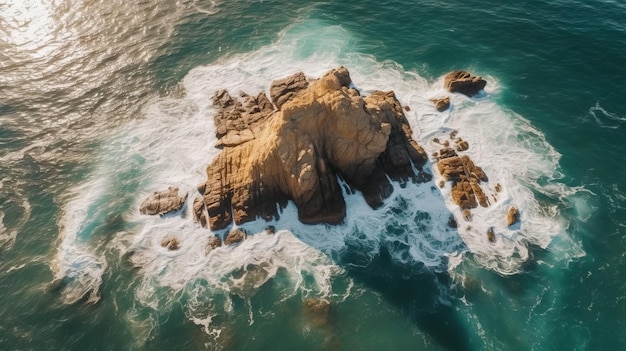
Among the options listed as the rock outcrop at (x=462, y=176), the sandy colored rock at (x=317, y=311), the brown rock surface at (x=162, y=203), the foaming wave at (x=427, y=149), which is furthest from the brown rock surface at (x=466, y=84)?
the brown rock surface at (x=162, y=203)

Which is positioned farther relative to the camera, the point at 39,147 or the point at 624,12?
the point at 624,12

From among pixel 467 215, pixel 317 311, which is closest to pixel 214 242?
pixel 317 311

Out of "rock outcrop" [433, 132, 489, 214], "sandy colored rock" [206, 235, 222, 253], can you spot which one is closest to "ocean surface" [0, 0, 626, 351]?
"sandy colored rock" [206, 235, 222, 253]

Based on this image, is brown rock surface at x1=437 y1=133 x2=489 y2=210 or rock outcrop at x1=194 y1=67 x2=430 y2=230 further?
brown rock surface at x1=437 y1=133 x2=489 y2=210

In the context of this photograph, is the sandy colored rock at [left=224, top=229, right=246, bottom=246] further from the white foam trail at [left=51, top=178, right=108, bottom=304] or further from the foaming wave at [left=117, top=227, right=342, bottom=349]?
the white foam trail at [left=51, top=178, right=108, bottom=304]

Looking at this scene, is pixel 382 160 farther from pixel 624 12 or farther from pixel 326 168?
pixel 624 12

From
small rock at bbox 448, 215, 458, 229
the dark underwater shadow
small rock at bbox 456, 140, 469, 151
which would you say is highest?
small rock at bbox 456, 140, 469, 151

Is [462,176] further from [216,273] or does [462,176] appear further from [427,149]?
[216,273]

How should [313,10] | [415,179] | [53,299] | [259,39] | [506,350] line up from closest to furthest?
[506,350] → [53,299] → [415,179] → [259,39] → [313,10]

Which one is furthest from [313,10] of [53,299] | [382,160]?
[53,299]
